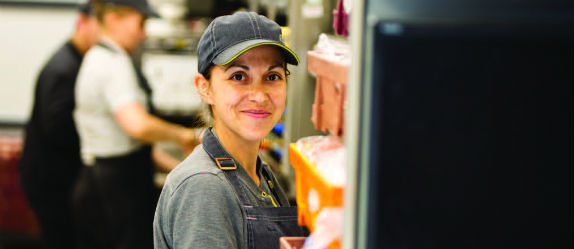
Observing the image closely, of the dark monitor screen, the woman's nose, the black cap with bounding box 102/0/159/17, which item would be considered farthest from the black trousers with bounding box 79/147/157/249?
the dark monitor screen

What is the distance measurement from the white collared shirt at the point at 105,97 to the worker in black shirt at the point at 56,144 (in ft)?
0.91

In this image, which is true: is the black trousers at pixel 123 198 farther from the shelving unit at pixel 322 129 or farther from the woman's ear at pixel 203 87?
the shelving unit at pixel 322 129

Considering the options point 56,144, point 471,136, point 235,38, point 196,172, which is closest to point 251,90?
point 235,38

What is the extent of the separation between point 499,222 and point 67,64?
3.25m

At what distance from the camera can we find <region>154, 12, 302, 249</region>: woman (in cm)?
123

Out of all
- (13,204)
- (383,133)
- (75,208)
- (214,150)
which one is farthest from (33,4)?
(383,133)

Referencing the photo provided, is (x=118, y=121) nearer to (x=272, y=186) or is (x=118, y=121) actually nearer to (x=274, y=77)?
(x=272, y=186)

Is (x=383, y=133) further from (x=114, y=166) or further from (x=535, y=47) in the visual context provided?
(x=114, y=166)

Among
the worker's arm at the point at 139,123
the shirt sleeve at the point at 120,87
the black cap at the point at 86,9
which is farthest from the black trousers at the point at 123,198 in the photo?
the black cap at the point at 86,9

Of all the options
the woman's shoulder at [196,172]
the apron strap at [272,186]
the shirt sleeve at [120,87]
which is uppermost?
the woman's shoulder at [196,172]

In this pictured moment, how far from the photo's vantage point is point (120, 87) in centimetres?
329

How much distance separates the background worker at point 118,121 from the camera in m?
3.30

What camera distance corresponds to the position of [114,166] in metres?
3.37

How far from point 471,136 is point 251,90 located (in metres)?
0.55
